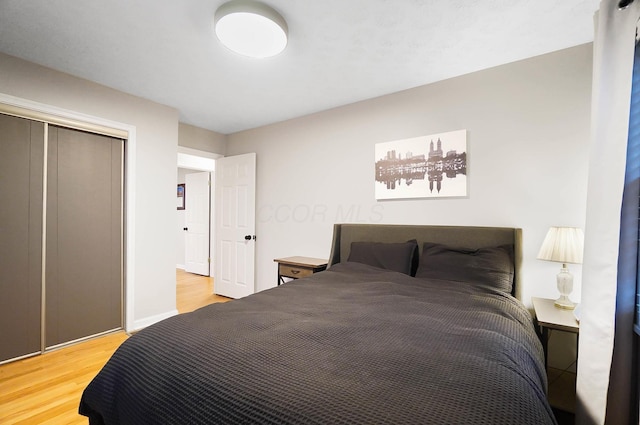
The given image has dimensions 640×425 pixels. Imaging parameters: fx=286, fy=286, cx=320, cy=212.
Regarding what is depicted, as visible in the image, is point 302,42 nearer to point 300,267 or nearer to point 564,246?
point 300,267

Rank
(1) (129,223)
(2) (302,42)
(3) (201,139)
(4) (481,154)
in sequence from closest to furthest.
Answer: (2) (302,42)
(4) (481,154)
(1) (129,223)
(3) (201,139)

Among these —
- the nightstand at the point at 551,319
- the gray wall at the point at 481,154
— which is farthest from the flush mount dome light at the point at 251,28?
the nightstand at the point at 551,319

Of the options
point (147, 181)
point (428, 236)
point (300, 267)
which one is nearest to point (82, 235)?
point (147, 181)

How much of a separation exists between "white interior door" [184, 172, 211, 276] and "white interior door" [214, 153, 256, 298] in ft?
5.14

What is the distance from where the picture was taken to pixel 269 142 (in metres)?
3.92

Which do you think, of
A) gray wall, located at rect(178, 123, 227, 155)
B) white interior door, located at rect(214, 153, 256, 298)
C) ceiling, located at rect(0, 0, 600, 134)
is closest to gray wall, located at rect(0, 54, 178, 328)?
ceiling, located at rect(0, 0, 600, 134)

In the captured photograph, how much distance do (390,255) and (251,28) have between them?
1.98 m

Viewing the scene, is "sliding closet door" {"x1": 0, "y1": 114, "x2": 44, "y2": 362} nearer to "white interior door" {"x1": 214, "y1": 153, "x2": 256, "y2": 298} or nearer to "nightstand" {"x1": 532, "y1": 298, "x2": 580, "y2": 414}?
"white interior door" {"x1": 214, "y1": 153, "x2": 256, "y2": 298}

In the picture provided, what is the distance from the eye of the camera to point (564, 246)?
73.7 inches

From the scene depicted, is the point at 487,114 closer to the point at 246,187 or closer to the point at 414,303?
the point at 414,303

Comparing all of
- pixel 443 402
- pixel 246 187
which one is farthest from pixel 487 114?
pixel 246 187

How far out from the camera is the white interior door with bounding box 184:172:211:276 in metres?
5.76

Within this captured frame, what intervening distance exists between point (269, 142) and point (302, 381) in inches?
136

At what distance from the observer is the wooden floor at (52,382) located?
1.74 meters
